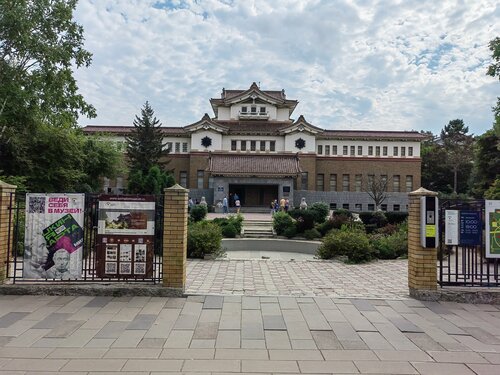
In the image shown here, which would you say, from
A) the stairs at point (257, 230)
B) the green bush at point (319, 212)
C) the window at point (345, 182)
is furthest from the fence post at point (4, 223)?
the window at point (345, 182)

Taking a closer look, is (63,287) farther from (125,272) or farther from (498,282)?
(498,282)

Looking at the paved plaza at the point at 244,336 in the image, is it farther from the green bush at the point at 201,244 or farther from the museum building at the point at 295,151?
the museum building at the point at 295,151

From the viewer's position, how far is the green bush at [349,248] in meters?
12.3

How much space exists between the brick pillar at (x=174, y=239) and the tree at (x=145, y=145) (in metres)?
36.1

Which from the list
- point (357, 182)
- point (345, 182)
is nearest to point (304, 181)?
point (345, 182)

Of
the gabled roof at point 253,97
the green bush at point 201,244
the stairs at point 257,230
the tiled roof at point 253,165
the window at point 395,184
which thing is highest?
the gabled roof at point 253,97

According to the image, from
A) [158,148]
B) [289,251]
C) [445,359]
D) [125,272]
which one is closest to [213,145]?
[158,148]

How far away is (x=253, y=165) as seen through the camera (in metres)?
41.0

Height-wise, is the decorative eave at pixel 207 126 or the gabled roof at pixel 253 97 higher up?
the gabled roof at pixel 253 97

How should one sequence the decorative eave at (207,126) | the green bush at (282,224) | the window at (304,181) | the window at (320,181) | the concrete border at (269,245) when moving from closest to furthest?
the concrete border at (269,245) < the green bush at (282,224) < the decorative eave at (207,126) < the window at (304,181) < the window at (320,181)

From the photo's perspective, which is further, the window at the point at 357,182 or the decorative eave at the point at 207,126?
the window at the point at 357,182

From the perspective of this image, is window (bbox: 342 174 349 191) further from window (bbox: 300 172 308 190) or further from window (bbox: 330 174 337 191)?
window (bbox: 300 172 308 190)

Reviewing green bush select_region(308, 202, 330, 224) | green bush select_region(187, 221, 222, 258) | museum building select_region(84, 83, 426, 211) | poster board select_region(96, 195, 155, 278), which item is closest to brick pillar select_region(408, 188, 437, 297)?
poster board select_region(96, 195, 155, 278)

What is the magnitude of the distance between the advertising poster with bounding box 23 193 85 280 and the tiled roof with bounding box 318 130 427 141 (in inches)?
1641
